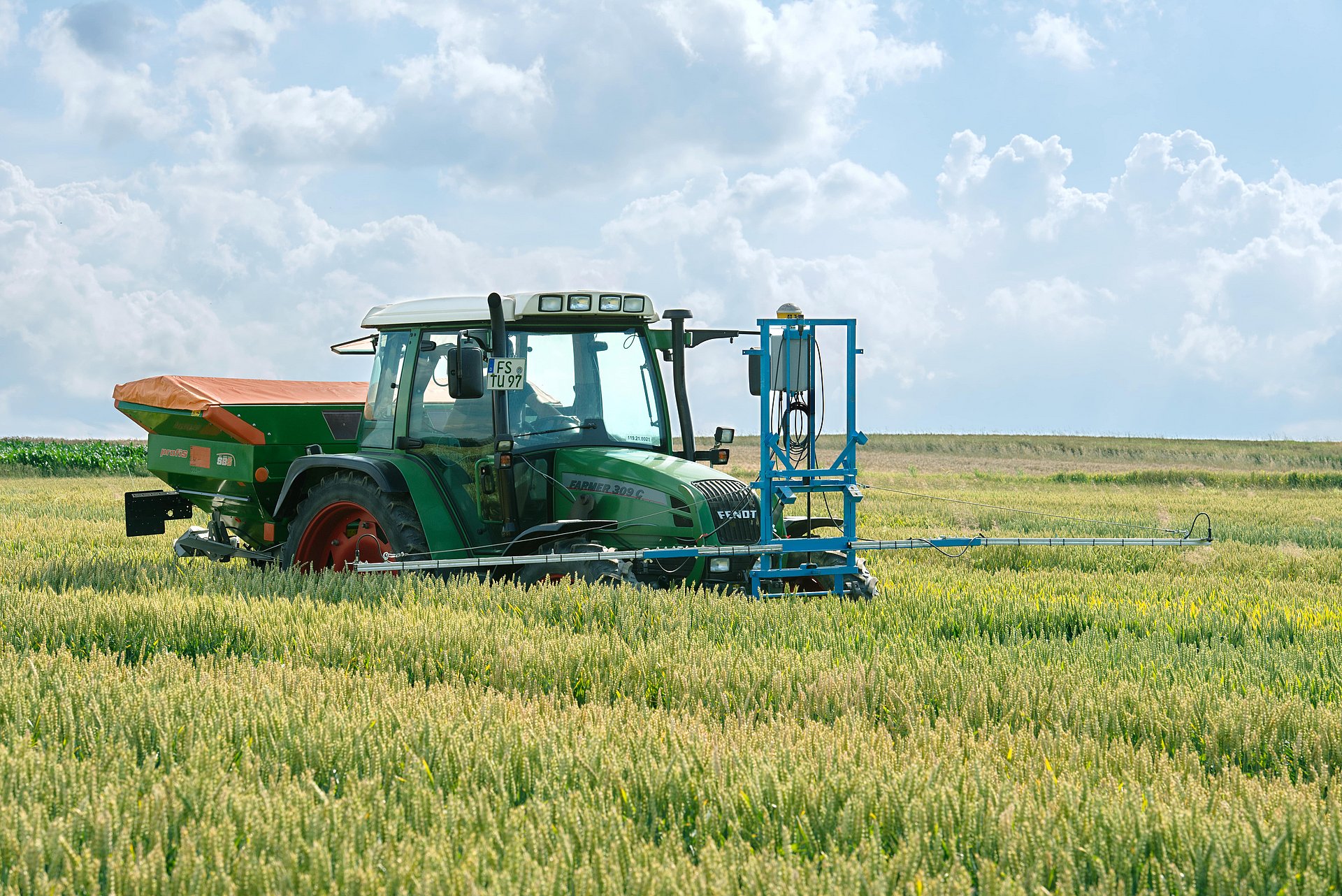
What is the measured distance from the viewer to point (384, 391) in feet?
30.9

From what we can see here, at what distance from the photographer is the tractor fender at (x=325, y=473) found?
27.7 ft

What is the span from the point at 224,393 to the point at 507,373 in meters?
4.26

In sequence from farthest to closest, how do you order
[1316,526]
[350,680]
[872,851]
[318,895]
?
[1316,526], [350,680], [872,851], [318,895]

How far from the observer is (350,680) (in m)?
5.44

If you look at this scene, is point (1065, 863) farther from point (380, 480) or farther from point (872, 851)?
point (380, 480)

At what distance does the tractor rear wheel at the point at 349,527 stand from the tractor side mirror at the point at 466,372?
132cm

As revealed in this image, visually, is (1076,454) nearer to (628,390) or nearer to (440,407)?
(628,390)

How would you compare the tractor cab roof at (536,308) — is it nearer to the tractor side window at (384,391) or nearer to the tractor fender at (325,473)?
the tractor side window at (384,391)

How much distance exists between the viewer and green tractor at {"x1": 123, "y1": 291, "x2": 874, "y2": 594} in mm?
8078

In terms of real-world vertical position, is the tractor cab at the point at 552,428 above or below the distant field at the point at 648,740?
above

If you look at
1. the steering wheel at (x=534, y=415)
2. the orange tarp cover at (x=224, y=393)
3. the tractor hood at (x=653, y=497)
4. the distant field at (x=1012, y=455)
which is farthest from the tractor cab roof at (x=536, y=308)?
the distant field at (x=1012, y=455)

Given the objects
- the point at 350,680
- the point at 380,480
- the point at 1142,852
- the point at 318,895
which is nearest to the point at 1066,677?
the point at 1142,852

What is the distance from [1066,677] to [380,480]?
503cm

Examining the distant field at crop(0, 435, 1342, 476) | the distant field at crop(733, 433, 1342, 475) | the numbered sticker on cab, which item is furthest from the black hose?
the distant field at crop(733, 433, 1342, 475)
